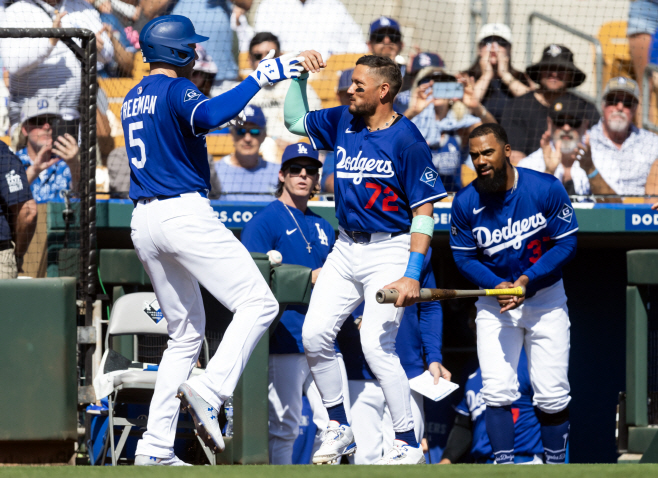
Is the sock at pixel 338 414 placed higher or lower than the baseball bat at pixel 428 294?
lower

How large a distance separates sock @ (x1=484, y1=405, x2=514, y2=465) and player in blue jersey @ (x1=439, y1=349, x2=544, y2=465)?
883 mm

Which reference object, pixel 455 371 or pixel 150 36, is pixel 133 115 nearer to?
pixel 150 36

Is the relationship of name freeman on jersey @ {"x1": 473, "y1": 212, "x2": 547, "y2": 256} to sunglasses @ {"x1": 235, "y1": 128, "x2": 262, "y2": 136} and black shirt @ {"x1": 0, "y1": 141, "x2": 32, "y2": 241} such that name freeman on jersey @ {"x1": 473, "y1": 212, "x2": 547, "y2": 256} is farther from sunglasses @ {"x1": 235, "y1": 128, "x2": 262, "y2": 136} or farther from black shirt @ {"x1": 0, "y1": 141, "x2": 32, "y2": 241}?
black shirt @ {"x1": 0, "y1": 141, "x2": 32, "y2": 241}

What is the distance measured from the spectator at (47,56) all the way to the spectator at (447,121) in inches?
97.9

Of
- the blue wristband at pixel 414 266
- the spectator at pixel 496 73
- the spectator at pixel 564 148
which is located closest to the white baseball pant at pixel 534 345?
the blue wristband at pixel 414 266

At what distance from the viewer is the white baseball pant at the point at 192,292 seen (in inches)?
121

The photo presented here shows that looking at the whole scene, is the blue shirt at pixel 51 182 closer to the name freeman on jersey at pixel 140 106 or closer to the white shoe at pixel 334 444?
the name freeman on jersey at pixel 140 106

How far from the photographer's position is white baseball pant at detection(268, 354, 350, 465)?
4246mm

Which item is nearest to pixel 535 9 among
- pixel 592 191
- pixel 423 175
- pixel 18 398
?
pixel 592 191

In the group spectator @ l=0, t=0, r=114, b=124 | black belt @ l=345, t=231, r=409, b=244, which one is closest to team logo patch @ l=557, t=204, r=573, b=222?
black belt @ l=345, t=231, r=409, b=244

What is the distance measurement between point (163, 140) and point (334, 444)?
1428 millimetres

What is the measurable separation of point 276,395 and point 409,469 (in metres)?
1.90

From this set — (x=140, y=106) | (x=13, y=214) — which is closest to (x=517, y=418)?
(x=140, y=106)

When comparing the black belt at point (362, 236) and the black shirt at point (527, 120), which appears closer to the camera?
the black belt at point (362, 236)
